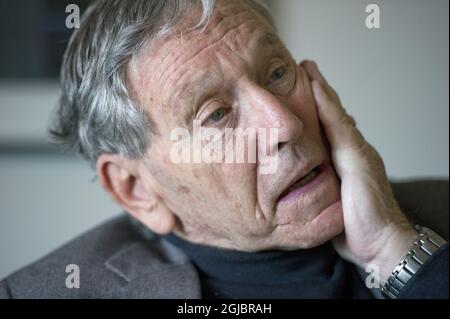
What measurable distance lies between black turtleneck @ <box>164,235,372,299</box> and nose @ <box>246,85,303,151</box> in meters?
0.25

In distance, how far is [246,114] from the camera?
917 millimetres

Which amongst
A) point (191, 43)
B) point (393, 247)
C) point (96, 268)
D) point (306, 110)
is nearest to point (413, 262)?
point (393, 247)

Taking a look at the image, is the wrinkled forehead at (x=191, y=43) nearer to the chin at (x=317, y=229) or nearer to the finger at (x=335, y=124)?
the finger at (x=335, y=124)

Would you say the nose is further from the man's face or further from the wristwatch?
the wristwatch

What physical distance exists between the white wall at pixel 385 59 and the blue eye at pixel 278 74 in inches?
2.5

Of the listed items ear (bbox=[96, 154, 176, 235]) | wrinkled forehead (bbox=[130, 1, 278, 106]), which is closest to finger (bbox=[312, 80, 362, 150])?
wrinkled forehead (bbox=[130, 1, 278, 106])

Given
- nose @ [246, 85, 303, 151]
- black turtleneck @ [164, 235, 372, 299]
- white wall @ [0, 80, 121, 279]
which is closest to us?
nose @ [246, 85, 303, 151]

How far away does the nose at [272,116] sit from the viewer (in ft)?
2.92

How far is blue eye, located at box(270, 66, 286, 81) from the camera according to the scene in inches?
37.8

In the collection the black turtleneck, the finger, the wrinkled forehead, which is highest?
the wrinkled forehead

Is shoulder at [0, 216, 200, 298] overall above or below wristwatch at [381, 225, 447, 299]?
below

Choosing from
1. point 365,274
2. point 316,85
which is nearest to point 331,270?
point 365,274

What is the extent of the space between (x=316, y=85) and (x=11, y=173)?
2.11ft

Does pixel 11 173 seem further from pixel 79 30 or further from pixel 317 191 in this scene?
pixel 317 191
